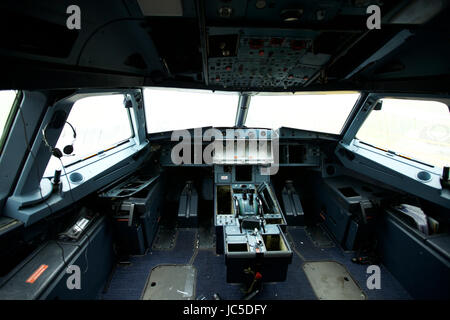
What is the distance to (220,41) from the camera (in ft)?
5.06

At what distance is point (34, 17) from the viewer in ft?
3.23

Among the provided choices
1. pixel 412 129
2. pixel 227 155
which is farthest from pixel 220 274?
pixel 412 129

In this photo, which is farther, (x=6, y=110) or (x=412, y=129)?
(x=412, y=129)

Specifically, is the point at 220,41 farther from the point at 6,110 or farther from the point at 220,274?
the point at 220,274

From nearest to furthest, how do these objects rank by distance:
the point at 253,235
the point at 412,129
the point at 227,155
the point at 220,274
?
the point at 253,235 < the point at 220,274 < the point at 412,129 < the point at 227,155

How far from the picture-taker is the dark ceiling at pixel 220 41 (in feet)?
3.41

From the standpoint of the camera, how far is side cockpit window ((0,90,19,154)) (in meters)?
1.65

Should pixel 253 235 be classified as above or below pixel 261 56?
below

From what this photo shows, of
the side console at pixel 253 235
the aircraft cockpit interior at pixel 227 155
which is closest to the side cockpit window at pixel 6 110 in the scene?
the aircraft cockpit interior at pixel 227 155

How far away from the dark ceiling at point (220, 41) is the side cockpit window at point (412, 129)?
914 mm

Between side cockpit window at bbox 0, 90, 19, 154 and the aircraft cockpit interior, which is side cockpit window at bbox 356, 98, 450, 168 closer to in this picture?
the aircraft cockpit interior

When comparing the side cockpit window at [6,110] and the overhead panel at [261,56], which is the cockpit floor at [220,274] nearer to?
the side cockpit window at [6,110]

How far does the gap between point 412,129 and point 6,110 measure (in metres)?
4.92

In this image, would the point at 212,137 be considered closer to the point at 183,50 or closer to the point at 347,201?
the point at 183,50
